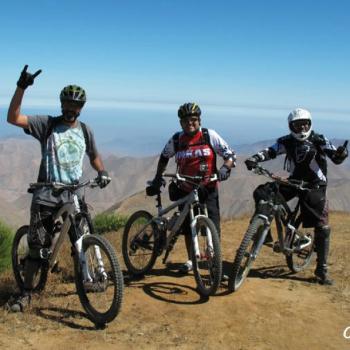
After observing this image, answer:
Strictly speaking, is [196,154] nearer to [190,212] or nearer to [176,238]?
[190,212]

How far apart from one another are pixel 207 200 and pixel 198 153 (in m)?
0.77

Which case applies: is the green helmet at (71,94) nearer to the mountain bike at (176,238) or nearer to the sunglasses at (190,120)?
the sunglasses at (190,120)

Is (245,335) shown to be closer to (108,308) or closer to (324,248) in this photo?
(108,308)

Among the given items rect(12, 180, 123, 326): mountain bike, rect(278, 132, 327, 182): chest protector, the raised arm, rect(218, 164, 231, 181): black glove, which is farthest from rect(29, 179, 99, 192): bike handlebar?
rect(278, 132, 327, 182): chest protector

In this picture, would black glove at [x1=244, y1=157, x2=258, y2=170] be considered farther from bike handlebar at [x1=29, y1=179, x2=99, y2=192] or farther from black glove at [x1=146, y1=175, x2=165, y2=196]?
bike handlebar at [x1=29, y1=179, x2=99, y2=192]

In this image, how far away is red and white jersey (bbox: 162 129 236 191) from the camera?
23.2 feet

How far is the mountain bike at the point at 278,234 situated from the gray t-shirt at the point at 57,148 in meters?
2.60

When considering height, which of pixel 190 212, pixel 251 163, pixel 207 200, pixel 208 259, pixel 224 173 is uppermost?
pixel 251 163

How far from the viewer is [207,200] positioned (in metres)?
7.23

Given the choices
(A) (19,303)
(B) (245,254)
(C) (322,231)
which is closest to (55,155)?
(A) (19,303)

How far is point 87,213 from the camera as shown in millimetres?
5809

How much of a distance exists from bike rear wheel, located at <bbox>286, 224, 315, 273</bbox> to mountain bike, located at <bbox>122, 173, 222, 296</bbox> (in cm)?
152

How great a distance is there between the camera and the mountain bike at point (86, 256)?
5332 millimetres

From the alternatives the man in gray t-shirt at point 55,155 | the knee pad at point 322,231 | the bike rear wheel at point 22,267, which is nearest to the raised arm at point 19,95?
the man in gray t-shirt at point 55,155
